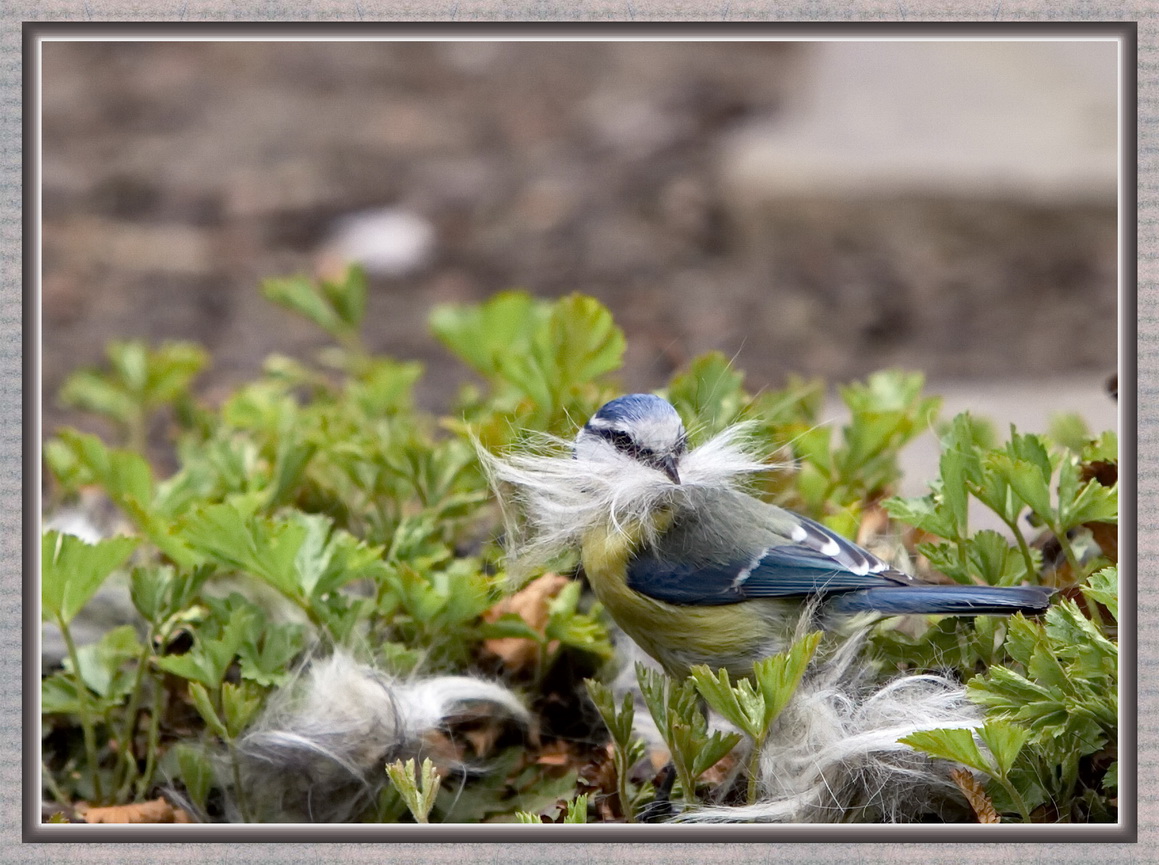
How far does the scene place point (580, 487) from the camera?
1871 mm

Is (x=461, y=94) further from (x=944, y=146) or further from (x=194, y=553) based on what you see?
(x=194, y=553)

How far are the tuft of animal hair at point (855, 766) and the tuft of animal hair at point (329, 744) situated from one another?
1.57 ft

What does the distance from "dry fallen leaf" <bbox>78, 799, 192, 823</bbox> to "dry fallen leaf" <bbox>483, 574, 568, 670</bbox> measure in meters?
0.56

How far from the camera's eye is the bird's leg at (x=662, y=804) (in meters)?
1.77

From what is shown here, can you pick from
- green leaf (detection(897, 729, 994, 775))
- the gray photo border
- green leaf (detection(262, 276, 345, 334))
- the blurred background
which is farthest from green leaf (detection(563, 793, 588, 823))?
the blurred background

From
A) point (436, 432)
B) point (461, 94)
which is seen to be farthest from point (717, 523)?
point (461, 94)

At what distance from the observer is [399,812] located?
6.14ft

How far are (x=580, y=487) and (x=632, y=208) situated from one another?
4.28 metres

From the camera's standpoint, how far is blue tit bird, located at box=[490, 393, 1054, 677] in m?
1.81

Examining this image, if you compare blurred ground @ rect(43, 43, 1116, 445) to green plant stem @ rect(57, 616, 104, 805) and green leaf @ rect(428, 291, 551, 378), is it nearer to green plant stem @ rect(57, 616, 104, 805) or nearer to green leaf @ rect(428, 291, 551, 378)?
green leaf @ rect(428, 291, 551, 378)

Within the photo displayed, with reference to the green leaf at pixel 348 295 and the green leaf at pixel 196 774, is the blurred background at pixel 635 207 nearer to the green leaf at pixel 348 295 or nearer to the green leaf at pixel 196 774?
the green leaf at pixel 348 295

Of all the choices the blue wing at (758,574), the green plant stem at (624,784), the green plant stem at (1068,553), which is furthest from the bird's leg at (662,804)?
the green plant stem at (1068,553)

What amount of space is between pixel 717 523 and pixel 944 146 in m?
4.28

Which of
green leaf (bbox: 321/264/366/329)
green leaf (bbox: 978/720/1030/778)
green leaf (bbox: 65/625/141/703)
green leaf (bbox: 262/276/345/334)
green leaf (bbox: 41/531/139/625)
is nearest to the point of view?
green leaf (bbox: 978/720/1030/778)
